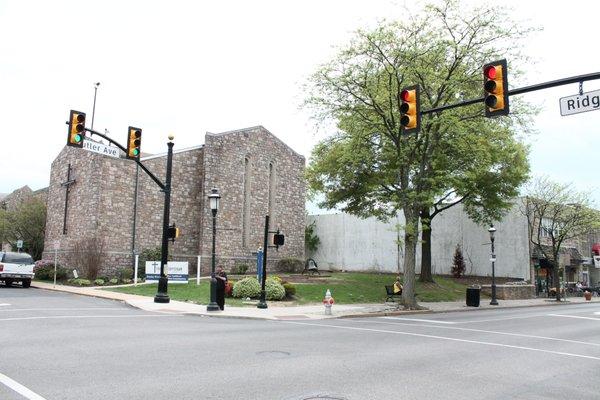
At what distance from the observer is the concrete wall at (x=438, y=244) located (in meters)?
41.1

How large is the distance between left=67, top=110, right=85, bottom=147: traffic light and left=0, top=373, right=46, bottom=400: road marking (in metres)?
10.9

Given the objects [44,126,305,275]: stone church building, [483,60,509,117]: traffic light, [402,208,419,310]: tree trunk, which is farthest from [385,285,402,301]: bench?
[483,60,509,117]: traffic light

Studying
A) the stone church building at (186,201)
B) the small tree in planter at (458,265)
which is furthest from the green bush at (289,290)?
the small tree in planter at (458,265)

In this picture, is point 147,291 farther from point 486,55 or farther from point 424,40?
point 486,55

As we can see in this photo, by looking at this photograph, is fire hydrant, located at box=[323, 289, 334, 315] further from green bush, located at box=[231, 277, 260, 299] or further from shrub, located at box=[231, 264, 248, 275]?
shrub, located at box=[231, 264, 248, 275]

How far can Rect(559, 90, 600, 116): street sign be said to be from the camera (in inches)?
425

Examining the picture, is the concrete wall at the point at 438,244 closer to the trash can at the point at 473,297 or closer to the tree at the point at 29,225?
the trash can at the point at 473,297

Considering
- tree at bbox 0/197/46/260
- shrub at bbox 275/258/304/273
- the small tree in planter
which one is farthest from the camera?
tree at bbox 0/197/46/260

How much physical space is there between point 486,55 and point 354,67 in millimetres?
5893

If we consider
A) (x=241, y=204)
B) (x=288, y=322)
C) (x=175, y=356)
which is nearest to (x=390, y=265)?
(x=241, y=204)

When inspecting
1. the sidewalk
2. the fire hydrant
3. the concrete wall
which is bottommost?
the sidewalk

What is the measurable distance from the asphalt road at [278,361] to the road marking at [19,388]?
0.01m

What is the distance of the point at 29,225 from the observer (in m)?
44.8

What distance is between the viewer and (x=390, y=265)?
151 feet
